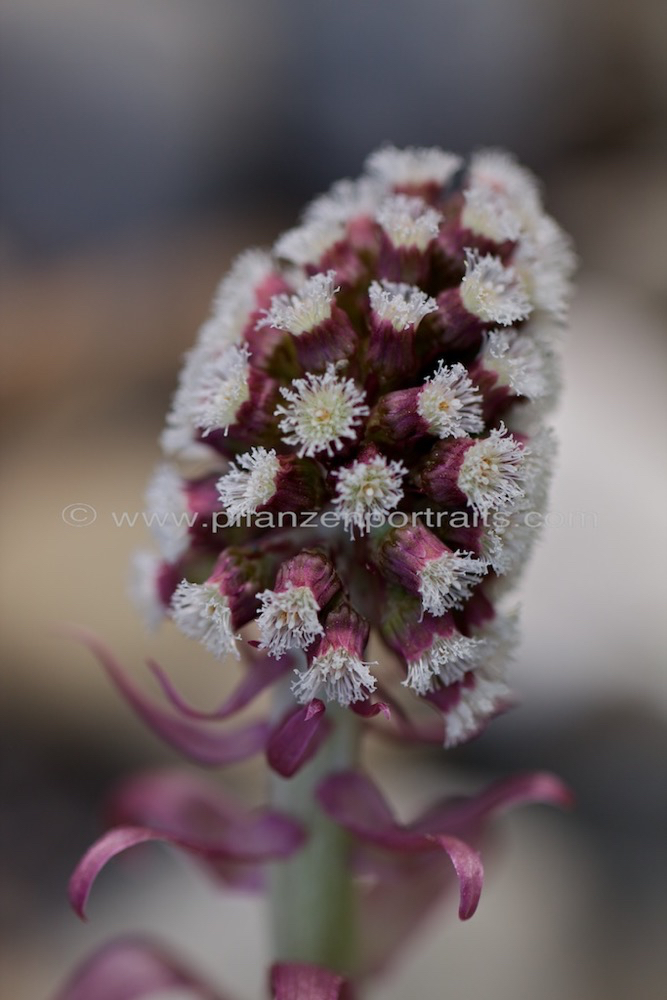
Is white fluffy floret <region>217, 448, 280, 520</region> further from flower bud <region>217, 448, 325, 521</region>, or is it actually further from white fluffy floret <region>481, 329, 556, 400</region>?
white fluffy floret <region>481, 329, 556, 400</region>

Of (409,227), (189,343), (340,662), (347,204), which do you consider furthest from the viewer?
(189,343)

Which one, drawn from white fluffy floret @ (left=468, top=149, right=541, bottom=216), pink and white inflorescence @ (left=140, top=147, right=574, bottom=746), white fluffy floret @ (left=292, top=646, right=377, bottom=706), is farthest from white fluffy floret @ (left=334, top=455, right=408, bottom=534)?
white fluffy floret @ (left=468, top=149, right=541, bottom=216)

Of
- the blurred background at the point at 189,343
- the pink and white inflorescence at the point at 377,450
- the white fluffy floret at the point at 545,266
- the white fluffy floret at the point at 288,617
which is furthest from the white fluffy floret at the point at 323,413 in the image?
the blurred background at the point at 189,343

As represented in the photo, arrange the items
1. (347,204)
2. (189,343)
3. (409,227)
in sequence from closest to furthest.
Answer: (409,227), (347,204), (189,343)

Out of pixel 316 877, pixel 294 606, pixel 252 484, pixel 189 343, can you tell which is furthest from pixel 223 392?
pixel 189 343

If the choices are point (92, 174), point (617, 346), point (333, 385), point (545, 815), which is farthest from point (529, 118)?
point (333, 385)

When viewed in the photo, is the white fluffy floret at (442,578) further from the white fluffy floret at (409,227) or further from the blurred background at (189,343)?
the blurred background at (189,343)

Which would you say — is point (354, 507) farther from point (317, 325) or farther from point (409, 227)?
point (409, 227)
